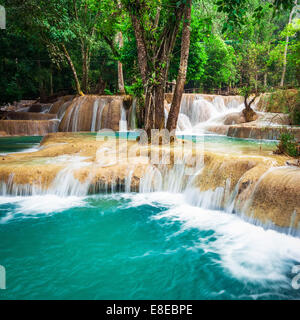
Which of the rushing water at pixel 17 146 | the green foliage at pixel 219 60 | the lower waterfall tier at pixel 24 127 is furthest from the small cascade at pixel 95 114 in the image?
the green foliage at pixel 219 60

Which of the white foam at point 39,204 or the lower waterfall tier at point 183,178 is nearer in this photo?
the lower waterfall tier at point 183,178

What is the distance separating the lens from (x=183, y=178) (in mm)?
6492

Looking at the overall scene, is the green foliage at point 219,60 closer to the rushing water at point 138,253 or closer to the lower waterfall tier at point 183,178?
the lower waterfall tier at point 183,178

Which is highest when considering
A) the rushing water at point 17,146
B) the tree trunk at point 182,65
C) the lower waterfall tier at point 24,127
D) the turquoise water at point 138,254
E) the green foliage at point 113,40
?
the green foliage at point 113,40

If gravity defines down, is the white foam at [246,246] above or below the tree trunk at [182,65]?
below

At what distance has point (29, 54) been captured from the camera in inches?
840

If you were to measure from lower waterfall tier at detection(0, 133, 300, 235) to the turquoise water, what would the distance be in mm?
341

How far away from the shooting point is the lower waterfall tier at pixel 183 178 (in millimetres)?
4332

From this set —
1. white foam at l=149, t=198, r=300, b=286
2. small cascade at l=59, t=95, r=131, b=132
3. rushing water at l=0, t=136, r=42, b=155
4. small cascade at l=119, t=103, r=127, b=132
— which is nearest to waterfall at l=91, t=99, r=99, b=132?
small cascade at l=59, t=95, r=131, b=132

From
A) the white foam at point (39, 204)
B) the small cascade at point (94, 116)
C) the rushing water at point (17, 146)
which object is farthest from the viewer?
the small cascade at point (94, 116)

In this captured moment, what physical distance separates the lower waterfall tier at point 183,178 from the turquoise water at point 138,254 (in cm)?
34

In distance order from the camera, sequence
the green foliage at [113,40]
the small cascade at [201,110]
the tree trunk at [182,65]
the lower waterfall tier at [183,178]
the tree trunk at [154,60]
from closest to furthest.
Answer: the lower waterfall tier at [183,178] < the green foliage at [113,40] < the tree trunk at [182,65] < the tree trunk at [154,60] < the small cascade at [201,110]

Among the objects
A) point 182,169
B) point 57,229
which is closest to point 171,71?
point 182,169

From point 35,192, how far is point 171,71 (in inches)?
396
